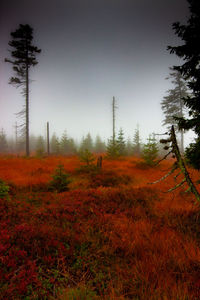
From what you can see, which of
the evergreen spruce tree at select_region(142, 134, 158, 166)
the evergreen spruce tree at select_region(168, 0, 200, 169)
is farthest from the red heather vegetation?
the evergreen spruce tree at select_region(142, 134, 158, 166)

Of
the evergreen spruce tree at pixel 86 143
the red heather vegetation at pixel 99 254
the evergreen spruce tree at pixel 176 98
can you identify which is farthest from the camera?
the evergreen spruce tree at pixel 86 143

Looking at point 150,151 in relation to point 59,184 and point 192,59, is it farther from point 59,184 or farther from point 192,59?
point 192,59

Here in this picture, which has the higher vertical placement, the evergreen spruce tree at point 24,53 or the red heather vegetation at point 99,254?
the evergreen spruce tree at point 24,53

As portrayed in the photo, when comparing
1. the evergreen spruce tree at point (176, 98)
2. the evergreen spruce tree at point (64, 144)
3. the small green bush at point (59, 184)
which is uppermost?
the evergreen spruce tree at point (176, 98)

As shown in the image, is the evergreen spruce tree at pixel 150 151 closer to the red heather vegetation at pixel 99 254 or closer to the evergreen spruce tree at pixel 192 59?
the red heather vegetation at pixel 99 254

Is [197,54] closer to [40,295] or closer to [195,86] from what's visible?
[195,86]

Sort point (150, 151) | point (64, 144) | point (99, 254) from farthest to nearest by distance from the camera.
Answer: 1. point (64, 144)
2. point (150, 151)
3. point (99, 254)

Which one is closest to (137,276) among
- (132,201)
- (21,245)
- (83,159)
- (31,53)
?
(21,245)

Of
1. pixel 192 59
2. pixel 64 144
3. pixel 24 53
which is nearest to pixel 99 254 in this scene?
pixel 192 59

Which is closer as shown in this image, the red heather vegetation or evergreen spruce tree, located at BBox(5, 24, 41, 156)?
the red heather vegetation

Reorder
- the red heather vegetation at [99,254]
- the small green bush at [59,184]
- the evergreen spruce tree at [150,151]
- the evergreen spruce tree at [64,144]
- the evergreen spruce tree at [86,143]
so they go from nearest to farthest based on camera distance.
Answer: the red heather vegetation at [99,254] < the small green bush at [59,184] < the evergreen spruce tree at [150,151] < the evergreen spruce tree at [86,143] < the evergreen spruce tree at [64,144]

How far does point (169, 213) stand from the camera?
4.08 meters

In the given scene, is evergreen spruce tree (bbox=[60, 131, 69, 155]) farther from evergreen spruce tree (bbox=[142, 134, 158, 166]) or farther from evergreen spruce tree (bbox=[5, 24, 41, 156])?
evergreen spruce tree (bbox=[142, 134, 158, 166])

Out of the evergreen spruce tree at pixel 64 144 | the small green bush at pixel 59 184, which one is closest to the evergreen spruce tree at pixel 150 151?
the small green bush at pixel 59 184
